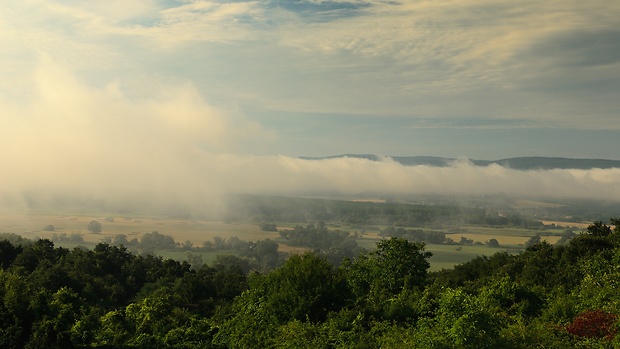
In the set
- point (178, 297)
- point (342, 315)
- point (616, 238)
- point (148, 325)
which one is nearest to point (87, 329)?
point (148, 325)

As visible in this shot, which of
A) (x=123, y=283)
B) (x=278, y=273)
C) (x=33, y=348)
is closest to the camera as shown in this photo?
(x=33, y=348)

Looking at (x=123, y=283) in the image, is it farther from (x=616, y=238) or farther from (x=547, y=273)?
(x=616, y=238)

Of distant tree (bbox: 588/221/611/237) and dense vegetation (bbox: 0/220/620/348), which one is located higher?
distant tree (bbox: 588/221/611/237)

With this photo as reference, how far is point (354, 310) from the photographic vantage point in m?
41.8

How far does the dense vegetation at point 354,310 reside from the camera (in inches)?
1264

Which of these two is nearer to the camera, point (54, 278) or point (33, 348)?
point (33, 348)

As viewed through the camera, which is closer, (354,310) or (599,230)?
(354,310)

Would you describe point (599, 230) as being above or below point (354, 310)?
above

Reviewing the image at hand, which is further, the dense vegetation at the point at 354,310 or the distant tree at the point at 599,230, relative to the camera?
the distant tree at the point at 599,230

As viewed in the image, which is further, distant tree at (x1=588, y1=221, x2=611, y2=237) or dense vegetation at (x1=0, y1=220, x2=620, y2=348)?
distant tree at (x1=588, y1=221, x2=611, y2=237)

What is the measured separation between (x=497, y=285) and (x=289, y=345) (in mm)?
24780

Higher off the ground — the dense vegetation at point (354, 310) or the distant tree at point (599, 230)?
the distant tree at point (599, 230)

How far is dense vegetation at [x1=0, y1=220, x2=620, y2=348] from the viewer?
3209cm

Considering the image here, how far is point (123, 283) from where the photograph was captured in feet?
288
